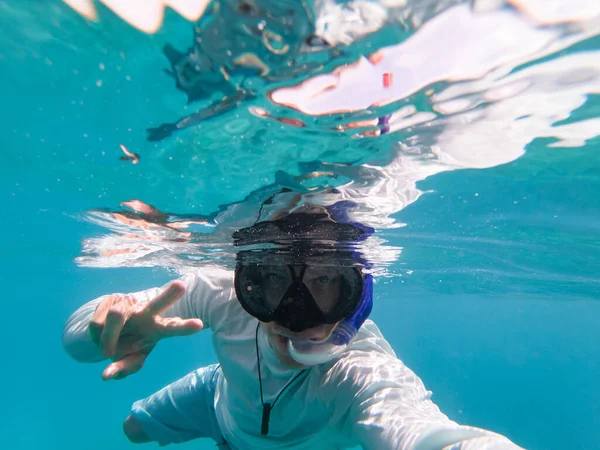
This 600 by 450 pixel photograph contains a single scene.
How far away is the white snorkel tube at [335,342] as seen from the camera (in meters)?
3.76

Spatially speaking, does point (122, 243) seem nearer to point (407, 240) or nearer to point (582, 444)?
point (407, 240)

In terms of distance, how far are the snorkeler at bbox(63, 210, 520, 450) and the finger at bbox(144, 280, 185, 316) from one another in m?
0.01

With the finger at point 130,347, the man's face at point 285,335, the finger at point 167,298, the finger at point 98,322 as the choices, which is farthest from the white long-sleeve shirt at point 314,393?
the finger at point 98,322

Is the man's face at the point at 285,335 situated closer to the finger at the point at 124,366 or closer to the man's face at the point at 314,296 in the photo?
the man's face at the point at 314,296

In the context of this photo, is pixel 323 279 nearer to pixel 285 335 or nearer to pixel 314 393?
pixel 285 335

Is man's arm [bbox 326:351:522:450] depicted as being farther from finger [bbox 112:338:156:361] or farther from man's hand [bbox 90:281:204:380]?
finger [bbox 112:338:156:361]

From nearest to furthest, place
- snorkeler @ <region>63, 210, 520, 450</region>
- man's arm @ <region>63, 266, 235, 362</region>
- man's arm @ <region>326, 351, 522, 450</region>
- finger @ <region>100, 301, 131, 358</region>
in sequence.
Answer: man's arm @ <region>326, 351, 522, 450</region> < finger @ <region>100, 301, 131, 358</region> < snorkeler @ <region>63, 210, 520, 450</region> < man's arm @ <region>63, 266, 235, 362</region>

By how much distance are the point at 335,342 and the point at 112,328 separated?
7.23 ft

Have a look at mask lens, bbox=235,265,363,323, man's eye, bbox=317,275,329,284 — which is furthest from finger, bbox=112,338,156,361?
man's eye, bbox=317,275,329,284

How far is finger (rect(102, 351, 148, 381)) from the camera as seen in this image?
3.20 metres

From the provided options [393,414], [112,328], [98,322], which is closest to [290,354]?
[393,414]

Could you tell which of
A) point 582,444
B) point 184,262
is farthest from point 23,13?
point 582,444

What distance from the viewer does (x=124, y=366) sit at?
3371 mm

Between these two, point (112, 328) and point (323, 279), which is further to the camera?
point (323, 279)
